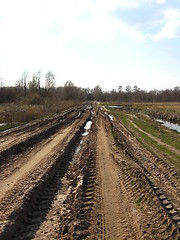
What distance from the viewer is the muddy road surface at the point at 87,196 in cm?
489

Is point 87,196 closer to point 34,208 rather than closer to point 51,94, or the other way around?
point 34,208

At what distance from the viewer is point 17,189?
6844mm

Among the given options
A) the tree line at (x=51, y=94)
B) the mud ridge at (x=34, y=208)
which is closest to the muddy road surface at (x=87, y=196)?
the mud ridge at (x=34, y=208)

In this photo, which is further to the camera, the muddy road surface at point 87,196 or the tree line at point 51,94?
the tree line at point 51,94

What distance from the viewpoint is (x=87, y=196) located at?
6590 mm

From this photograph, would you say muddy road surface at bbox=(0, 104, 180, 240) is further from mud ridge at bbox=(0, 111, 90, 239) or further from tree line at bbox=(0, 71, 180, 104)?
tree line at bbox=(0, 71, 180, 104)

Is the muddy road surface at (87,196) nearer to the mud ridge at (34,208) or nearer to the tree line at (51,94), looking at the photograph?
the mud ridge at (34,208)

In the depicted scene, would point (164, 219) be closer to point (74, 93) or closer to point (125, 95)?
point (74, 93)

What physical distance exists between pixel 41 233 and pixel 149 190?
11.4 feet

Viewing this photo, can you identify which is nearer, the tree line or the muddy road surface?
the muddy road surface

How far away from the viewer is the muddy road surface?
4.89 m

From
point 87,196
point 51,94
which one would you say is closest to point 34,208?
point 87,196

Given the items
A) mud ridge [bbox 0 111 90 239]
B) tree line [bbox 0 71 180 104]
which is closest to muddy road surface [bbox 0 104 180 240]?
mud ridge [bbox 0 111 90 239]

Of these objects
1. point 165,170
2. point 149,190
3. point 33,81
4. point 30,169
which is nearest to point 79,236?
point 149,190
